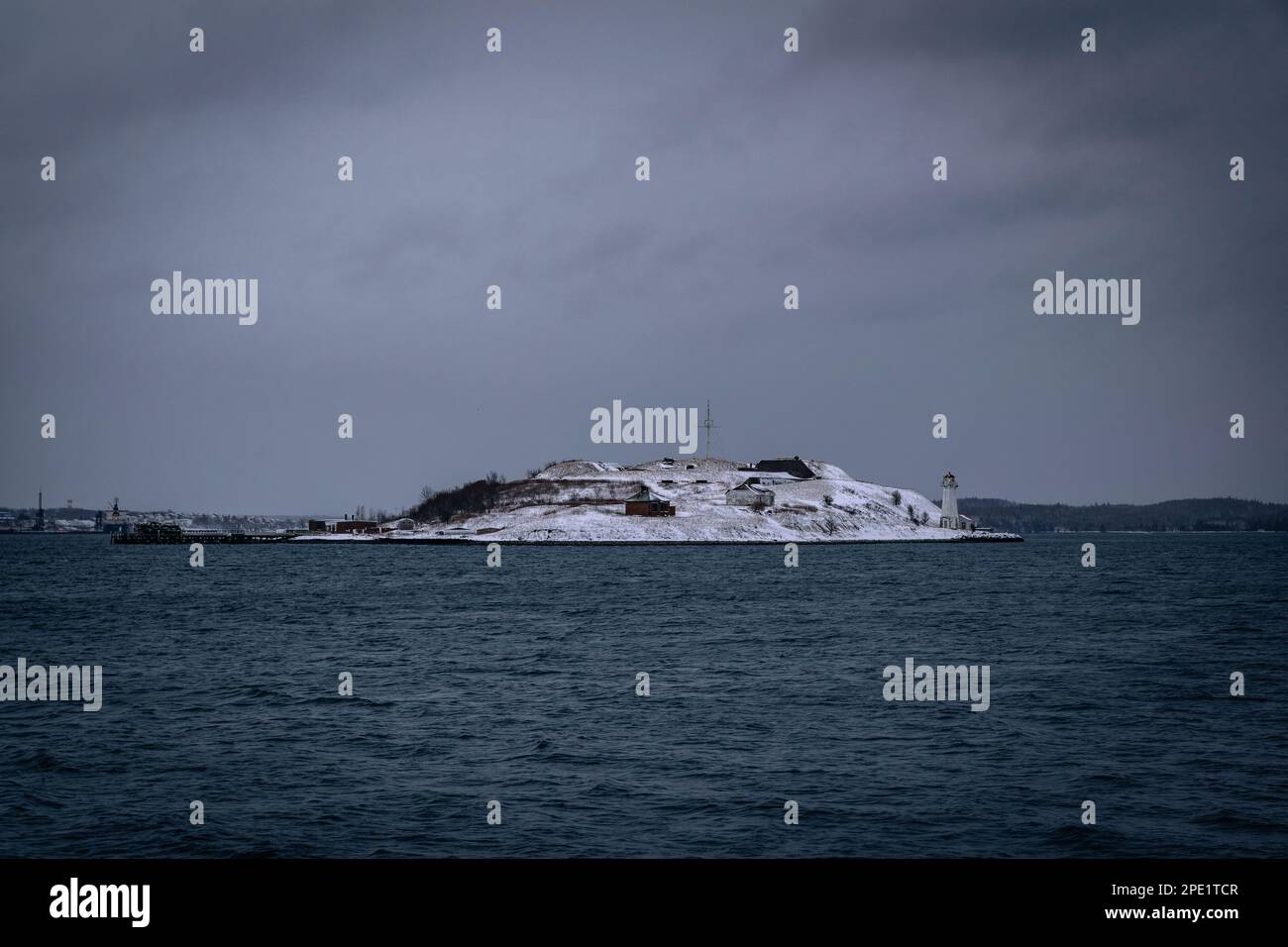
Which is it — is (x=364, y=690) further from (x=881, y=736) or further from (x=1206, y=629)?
(x=1206, y=629)

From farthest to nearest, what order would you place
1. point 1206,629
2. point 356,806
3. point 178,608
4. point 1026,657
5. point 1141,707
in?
point 178,608 → point 1206,629 → point 1026,657 → point 1141,707 → point 356,806

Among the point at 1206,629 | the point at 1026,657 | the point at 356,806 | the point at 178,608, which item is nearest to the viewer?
the point at 356,806

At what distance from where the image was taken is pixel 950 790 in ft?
75.5

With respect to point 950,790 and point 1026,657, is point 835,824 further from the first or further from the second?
point 1026,657

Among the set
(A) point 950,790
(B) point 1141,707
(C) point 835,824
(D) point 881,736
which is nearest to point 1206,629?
(B) point 1141,707

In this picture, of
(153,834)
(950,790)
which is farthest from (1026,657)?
(153,834)

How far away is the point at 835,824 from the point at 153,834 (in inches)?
495

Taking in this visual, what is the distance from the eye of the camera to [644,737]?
28.8 metres

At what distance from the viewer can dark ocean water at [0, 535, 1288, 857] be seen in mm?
20062

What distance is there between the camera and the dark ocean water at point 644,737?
2006cm
